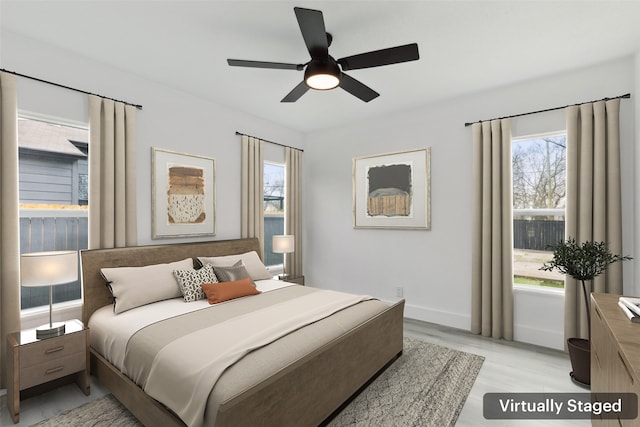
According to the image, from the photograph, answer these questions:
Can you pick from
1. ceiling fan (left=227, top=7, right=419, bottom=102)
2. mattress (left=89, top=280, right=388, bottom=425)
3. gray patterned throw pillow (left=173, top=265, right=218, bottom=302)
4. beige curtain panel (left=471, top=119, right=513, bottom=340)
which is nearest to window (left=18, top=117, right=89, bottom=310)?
mattress (left=89, top=280, right=388, bottom=425)

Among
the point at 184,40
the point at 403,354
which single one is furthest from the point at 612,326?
the point at 184,40

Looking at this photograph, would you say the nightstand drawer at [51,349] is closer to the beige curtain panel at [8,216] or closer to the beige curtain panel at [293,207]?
the beige curtain panel at [8,216]

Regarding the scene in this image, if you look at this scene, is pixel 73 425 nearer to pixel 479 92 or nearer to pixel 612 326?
pixel 612 326

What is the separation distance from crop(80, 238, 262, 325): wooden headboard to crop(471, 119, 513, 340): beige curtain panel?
3.12m

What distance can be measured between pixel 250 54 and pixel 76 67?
1591 mm

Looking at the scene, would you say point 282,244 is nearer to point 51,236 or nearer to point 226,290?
point 226,290

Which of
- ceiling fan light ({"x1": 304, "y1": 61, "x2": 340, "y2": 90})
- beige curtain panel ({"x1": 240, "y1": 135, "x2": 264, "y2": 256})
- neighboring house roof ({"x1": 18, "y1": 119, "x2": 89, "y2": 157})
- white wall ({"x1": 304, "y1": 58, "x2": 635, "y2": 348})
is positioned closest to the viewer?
ceiling fan light ({"x1": 304, "y1": 61, "x2": 340, "y2": 90})

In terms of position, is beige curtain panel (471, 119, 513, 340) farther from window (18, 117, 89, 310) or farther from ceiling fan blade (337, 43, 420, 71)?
window (18, 117, 89, 310)

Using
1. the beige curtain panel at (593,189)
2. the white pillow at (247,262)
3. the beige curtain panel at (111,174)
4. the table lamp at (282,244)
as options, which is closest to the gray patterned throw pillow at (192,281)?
the white pillow at (247,262)

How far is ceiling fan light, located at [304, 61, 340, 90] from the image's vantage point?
86.5 inches

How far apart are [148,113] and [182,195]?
37.0 inches

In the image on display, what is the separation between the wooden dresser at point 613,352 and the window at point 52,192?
388cm

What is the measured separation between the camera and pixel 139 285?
8.89 feet

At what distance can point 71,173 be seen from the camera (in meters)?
2.87
